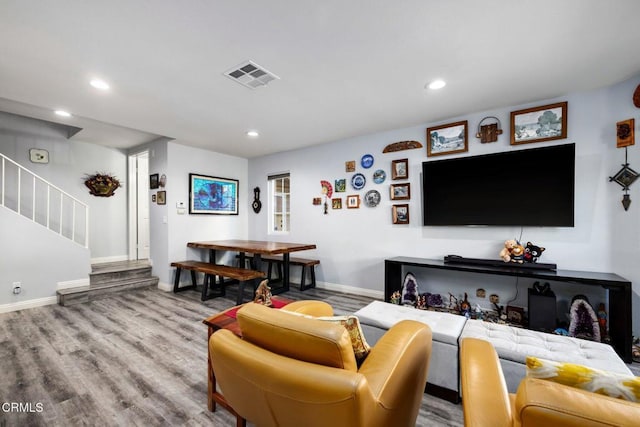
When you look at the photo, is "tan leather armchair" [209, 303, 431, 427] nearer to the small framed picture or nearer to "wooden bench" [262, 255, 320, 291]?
"wooden bench" [262, 255, 320, 291]

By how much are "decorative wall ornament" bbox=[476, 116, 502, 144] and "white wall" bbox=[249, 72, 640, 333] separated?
48 mm

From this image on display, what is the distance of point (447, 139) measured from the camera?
11.6 feet

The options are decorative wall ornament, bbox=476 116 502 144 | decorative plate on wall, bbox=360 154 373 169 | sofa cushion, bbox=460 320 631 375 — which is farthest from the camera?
decorative plate on wall, bbox=360 154 373 169

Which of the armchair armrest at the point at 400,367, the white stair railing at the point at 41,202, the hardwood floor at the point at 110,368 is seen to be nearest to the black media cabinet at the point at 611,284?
the hardwood floor at the point at 110,368

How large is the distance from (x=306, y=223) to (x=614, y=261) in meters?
3.87

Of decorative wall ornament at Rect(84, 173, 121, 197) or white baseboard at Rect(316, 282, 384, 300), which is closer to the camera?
white baseboard at Rect(316, 282, 384, 300)

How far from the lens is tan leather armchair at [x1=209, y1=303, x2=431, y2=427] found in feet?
3.11

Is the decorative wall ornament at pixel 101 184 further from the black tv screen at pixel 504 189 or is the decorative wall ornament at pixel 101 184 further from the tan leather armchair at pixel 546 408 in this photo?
the tan leather armchair at pixel 546 408

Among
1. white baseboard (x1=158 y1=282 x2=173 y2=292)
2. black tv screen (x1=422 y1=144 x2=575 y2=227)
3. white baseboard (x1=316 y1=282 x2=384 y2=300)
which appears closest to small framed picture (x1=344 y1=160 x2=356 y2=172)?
black tv screen (x1=422 y1=144 x2=575 y2=227)

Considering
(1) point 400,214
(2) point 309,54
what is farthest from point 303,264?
(2) point 309,54

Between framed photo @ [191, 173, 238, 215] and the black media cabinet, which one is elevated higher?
framed photo @ [191, 173, 238, 215]

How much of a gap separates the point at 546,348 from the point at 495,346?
29 cm

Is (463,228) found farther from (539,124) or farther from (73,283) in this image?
(73,283)

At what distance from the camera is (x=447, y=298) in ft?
11.5
